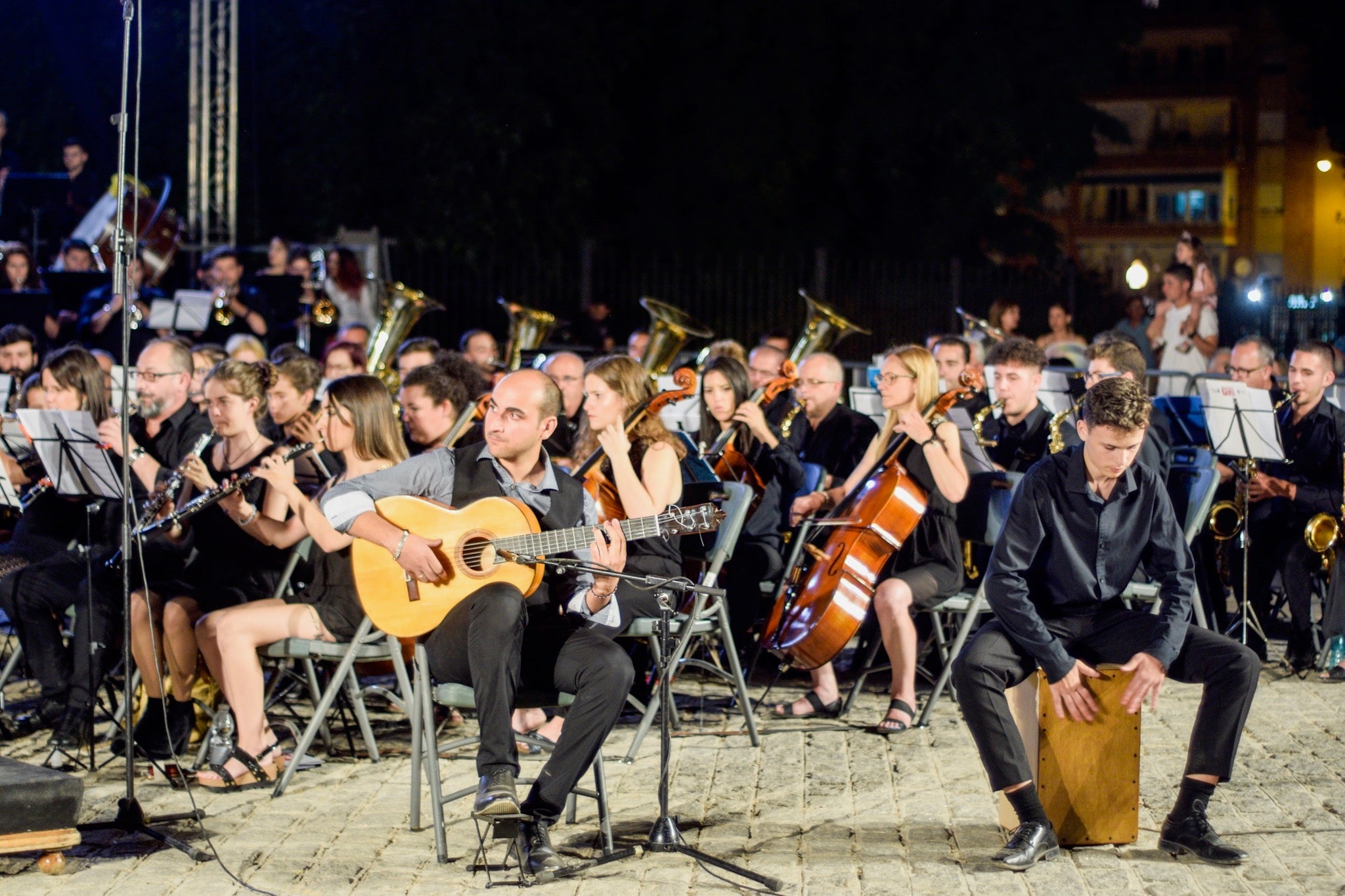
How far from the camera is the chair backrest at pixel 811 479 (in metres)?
7.40

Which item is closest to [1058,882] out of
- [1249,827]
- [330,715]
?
Result: [1249,827]

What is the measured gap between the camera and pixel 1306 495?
7664mm

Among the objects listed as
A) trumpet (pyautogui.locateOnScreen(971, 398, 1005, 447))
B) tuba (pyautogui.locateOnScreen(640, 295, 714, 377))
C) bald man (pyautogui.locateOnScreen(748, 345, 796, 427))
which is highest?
tuba (pyautogui.locateOnScreen(640, 295, 714, 377))

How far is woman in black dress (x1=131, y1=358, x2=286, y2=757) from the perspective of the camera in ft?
19.7

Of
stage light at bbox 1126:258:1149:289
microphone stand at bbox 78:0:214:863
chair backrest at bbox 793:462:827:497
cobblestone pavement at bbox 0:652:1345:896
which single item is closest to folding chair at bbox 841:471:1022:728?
cobblestone pavement at bbox 0:652:1345:896

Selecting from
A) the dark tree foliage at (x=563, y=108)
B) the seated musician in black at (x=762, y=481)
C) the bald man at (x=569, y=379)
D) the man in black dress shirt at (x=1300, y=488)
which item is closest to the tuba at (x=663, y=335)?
the bald man at (x=569, y=379)

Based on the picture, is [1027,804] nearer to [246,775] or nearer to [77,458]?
[246,775]

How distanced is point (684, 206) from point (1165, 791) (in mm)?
16008

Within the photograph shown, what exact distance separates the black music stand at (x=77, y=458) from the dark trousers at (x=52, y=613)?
0.60 feet

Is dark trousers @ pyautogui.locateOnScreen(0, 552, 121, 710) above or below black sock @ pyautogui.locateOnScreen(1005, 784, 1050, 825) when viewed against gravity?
above

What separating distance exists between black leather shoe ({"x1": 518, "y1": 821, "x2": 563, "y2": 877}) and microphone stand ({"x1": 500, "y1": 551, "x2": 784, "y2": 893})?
40mm

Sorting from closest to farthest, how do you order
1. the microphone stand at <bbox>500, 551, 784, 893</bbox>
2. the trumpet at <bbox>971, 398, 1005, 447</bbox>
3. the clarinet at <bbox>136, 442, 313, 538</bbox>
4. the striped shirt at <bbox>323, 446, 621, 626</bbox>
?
the microphone stand at <bbox>500, 551, 784, 893</bbox>
the striped shirt at <bbox>323, 446, 621, 626</bbox>
the clarinet at <bbox>136, 442, 313, 538</bbox>
the trumpet at <bbox>971, 398, 1005, 447</bbox>

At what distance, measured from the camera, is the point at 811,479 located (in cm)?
741

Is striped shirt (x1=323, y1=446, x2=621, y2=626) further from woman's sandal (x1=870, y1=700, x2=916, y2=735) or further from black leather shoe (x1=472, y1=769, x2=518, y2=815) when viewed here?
woman's sandal (x1=870, y1=700, x2=916, y2=735)
